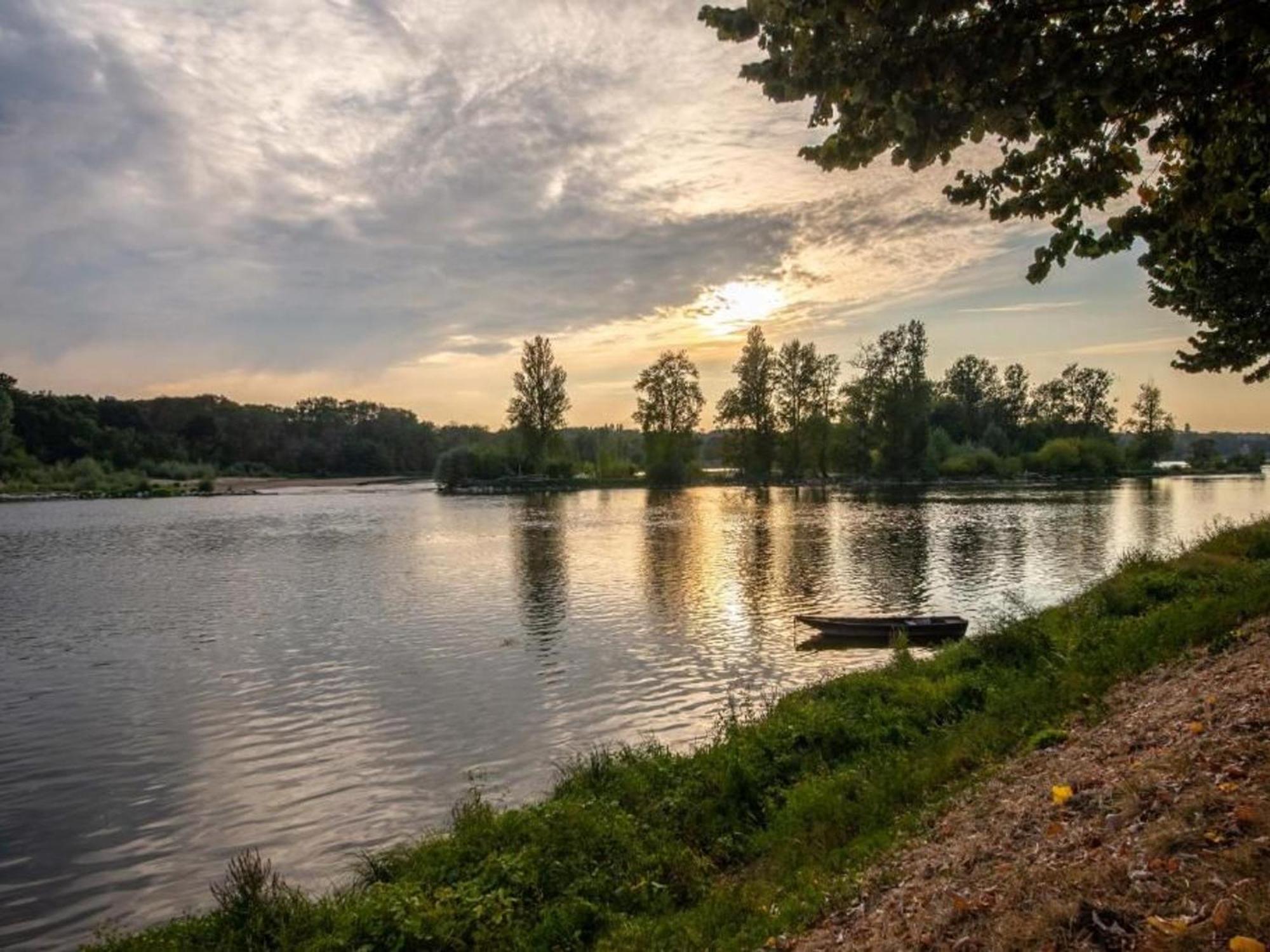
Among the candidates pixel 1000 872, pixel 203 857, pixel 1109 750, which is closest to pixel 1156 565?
pixel 1109 750

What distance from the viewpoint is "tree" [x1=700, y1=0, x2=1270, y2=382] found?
20.9ft

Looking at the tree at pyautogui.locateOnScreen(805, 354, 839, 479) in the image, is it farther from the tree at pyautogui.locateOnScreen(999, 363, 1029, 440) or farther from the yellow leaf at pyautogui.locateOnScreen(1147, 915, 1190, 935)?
the yellow leaf at pyautogui.locateOnScreen(1147, 915, 1190, 935)

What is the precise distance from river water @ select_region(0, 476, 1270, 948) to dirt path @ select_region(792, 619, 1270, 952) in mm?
9290

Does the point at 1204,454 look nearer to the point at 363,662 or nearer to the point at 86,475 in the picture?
the point at 363,662

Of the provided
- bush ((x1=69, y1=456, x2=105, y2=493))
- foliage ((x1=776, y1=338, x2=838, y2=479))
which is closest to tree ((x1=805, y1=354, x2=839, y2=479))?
foliage ((x1=776, y1=338, x2=838, y2=479))

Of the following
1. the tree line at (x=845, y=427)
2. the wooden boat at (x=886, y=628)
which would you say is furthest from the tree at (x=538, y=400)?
the wooden boat at (x=886, y=628)

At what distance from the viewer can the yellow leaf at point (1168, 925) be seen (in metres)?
4.77

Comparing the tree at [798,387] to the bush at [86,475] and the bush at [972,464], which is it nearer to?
the bush at [972,464]

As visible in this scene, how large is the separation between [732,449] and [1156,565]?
114 m

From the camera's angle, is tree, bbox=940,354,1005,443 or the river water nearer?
the river water

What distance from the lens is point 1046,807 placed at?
7625 millimetres

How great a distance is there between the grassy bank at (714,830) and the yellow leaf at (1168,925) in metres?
3.25

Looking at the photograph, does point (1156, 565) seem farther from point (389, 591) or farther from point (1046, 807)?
point (389, 591)

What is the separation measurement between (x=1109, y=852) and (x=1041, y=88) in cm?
640
